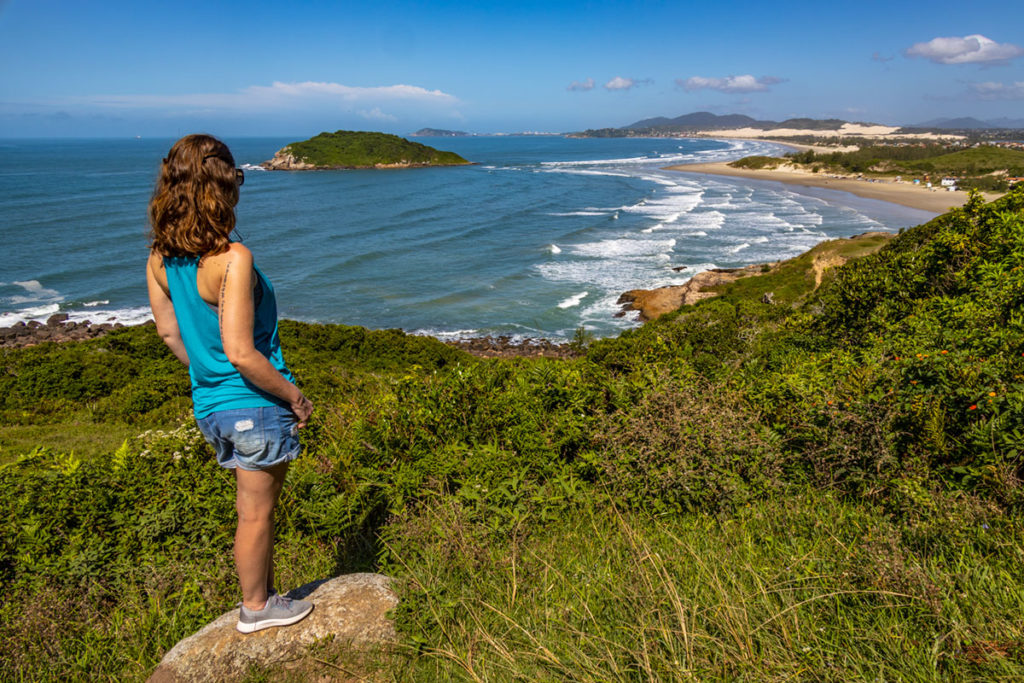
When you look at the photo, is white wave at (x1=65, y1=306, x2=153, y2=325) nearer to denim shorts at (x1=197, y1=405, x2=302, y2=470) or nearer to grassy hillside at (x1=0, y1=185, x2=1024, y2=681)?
grassy hillside at (x1=0, y1=185, x2=1024, y2=681)

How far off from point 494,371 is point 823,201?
65463 mm

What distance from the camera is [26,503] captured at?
4117 millimetres

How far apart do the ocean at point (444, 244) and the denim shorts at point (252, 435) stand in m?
14.4

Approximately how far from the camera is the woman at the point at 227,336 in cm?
218

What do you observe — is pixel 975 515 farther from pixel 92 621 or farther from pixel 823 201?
pixel 823 201

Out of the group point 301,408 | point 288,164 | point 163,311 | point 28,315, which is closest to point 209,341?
point 163,311

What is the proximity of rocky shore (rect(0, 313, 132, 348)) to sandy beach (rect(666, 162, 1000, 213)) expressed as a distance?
166ft

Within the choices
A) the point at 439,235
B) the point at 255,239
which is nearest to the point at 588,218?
the point at 439,235

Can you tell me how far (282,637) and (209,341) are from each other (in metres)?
1.43

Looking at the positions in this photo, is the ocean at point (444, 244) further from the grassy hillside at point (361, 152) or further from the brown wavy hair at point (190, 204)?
the grassy hillside at point (361, 152)

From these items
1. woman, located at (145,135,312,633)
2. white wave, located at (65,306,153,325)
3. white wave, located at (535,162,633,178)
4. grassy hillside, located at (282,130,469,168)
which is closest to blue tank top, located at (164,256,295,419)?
woman, located at (145,135,312,633)

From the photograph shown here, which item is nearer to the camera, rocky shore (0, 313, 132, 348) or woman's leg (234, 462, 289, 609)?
woman's leg (234, 462, 289, 609)

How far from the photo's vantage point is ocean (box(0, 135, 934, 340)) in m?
26.6

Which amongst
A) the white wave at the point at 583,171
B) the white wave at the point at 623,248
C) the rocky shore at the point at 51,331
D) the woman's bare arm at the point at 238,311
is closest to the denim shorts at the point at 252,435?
the woman's bare arm at the point at 238,311
